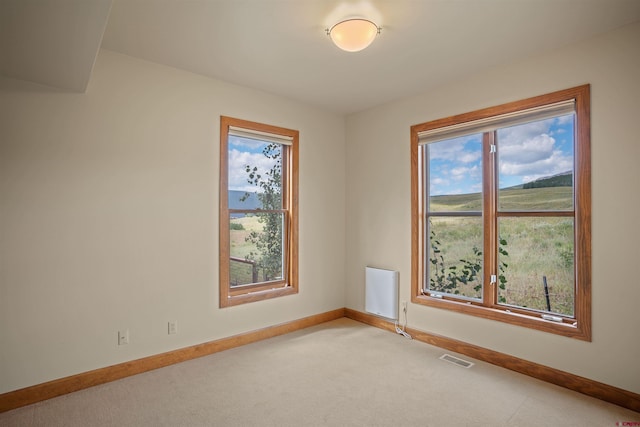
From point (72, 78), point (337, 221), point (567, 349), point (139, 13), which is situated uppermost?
point (139, 13)

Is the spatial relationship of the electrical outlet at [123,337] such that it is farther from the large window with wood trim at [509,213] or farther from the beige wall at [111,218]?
the large window with wood trim at [509,213]

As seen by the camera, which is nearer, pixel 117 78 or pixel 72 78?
pixel 72 78

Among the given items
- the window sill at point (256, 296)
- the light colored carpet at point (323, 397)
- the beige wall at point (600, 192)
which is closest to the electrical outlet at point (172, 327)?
the light colored carpet at point (323, 397)

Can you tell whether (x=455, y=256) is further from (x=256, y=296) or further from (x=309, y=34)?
(x=309, y=34)

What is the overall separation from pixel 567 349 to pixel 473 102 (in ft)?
7.51

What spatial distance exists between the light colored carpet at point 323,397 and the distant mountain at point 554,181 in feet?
5.37

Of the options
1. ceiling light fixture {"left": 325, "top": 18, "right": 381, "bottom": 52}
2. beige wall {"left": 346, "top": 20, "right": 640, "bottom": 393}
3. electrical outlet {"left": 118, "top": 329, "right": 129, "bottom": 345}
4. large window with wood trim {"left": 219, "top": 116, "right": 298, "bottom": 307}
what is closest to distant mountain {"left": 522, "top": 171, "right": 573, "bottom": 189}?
beige wall {"left": 346, "top": 20, "right": 640, "bottom": 393}

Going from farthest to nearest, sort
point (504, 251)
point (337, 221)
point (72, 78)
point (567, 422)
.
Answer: point (337, 221), point (504, 251), point (72, 78), point (567, 422)

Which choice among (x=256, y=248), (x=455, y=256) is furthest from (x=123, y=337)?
(x=455, y=256)

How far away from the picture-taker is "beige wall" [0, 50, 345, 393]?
2484 millimetres

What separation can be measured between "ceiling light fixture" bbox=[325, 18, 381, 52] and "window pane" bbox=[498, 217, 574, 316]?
2.08 m

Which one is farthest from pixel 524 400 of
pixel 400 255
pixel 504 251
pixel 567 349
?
pixel 400 255

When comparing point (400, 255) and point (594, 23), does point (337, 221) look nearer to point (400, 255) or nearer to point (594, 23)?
point (400, 255)

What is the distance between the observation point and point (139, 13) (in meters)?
2.32
